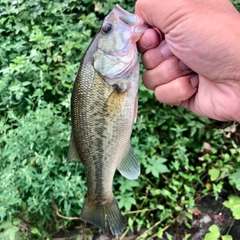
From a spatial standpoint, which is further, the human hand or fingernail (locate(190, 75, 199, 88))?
fingernail (locate(190, 75, 199, 88))

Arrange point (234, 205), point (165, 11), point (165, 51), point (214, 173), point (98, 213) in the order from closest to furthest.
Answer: point (165, 11)
point (165, 51)
point (98, 213)
point (234, 205)
point (214, 173)

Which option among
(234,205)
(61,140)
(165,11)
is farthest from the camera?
(61,140)

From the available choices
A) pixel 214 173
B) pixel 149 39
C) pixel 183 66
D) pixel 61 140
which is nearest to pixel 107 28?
pixel 149 39

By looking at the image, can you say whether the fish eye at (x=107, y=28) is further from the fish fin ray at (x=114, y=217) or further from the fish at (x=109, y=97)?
the fish fin ray at (x=114, y=217)

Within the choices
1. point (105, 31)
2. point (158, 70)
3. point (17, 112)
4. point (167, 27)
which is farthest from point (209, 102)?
point (17, 112)

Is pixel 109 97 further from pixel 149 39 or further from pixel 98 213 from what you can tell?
pixel 98 213

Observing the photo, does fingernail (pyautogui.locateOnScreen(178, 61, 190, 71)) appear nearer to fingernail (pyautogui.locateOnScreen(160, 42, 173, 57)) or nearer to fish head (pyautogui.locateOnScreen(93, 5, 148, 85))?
fingernail (pyautogui.locateOnScreen(160, 42, 173, 57))

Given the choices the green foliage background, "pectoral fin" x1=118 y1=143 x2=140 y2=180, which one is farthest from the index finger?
the green foliage background
